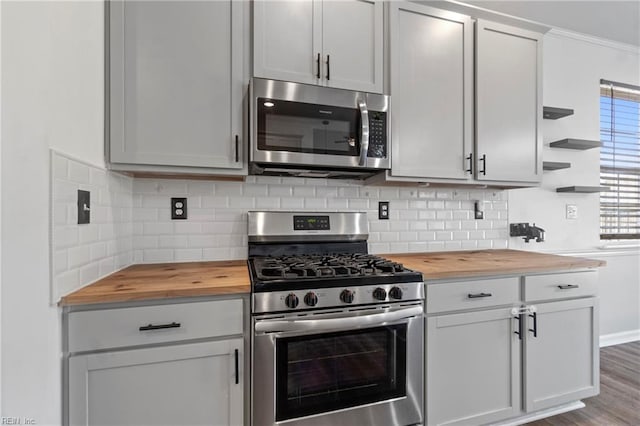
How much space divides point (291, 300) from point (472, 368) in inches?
42.2

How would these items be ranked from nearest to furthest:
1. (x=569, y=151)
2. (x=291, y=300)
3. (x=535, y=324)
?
(x=291, y=300), (x=535, y=324), (x=569, y=151)

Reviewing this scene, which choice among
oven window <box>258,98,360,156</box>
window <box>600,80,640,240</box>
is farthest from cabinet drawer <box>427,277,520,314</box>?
window <box>600,80,640,240</box>

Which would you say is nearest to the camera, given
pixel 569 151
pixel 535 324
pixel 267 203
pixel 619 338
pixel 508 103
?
pixel 535 324

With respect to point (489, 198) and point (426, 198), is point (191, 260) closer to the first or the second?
point (426, 198)

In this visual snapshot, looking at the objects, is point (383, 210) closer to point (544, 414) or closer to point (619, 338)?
point (544, 414)

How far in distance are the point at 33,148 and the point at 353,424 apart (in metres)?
1.60

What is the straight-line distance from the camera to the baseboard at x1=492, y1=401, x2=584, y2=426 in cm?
172

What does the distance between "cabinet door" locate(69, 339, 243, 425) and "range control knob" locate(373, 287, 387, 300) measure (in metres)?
0.61

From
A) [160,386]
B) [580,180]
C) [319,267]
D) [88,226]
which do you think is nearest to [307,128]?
[319,267]

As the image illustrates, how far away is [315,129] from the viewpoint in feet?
5.28

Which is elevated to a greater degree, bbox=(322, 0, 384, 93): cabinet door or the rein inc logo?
bbox=(322, 0, 384, 93): cabinet door

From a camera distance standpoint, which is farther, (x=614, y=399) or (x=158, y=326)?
(x=614, y=399)

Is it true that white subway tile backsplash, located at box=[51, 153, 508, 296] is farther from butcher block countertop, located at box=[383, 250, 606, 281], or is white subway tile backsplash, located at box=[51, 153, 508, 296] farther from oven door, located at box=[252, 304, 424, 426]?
oven door, located at box=[252, 304, 424, 426]

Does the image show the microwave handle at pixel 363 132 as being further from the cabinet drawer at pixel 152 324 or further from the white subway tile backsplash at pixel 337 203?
the cabinet drawer at pixel 152 324
